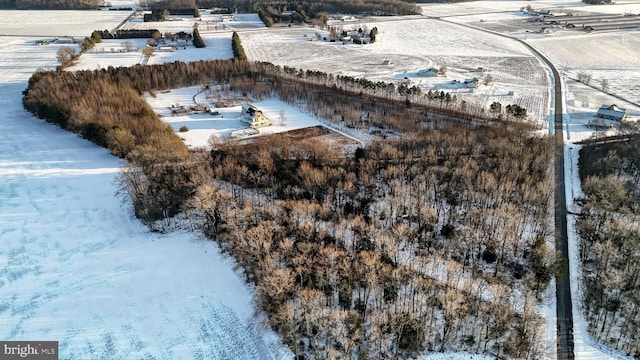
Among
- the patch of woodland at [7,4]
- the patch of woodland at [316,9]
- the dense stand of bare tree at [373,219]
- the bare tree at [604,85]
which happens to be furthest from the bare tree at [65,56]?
the bare tree at [604,85]

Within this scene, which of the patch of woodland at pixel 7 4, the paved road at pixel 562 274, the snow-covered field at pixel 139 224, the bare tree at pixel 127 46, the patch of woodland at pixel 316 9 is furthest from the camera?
the patch of woodland at pixel 7 4

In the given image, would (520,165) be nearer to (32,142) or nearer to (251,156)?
(251,156)

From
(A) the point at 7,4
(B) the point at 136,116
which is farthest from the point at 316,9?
(A) the point at 7,4

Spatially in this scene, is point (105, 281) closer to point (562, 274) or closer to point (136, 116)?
point (136, 116)

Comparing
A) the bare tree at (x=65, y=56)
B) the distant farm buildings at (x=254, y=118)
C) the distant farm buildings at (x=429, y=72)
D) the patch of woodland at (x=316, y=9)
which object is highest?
the patch of woodland at (x=316, y=9)

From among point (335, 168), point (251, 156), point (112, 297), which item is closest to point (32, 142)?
point (251, 156)

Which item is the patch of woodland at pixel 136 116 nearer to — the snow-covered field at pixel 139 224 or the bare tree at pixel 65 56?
the snow-covered field at pixel 139 224
